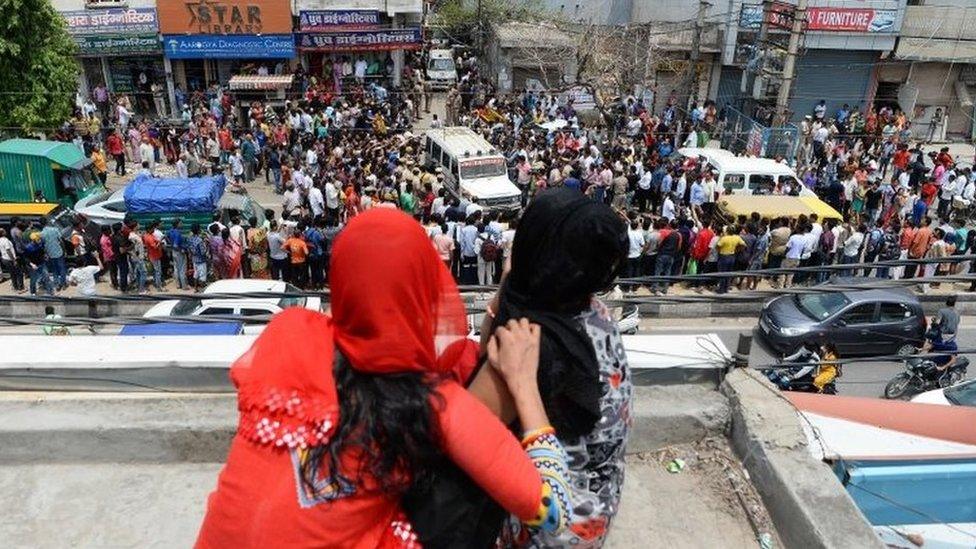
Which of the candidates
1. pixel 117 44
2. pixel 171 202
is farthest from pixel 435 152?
pixel 117 44

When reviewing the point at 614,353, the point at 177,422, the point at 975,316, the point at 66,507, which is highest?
the point at 614,353

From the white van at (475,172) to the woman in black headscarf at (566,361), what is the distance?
14.0 metres

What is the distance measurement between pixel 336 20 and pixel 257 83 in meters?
3.10

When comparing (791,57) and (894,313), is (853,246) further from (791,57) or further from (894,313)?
(791,57)

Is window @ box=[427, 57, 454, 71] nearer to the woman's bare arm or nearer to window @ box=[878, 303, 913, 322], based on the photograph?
window @ box=[878, 303, 913, 322]

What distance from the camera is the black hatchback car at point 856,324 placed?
1142 cm

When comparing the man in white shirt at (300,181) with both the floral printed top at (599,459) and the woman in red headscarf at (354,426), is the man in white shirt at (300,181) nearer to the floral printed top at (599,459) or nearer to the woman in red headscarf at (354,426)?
the floral printed top at (599,459)

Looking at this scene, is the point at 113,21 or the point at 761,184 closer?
the point at 761,184

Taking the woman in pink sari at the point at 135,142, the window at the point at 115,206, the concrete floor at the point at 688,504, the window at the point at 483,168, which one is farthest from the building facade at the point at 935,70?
the concrete floor at the point at 688,504

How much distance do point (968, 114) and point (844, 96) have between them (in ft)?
13.2

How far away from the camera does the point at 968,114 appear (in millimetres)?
25641

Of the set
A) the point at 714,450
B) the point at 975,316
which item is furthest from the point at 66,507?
the point at 975,316

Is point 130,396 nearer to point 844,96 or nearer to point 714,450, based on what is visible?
point 714,450

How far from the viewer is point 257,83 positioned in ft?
75.9
